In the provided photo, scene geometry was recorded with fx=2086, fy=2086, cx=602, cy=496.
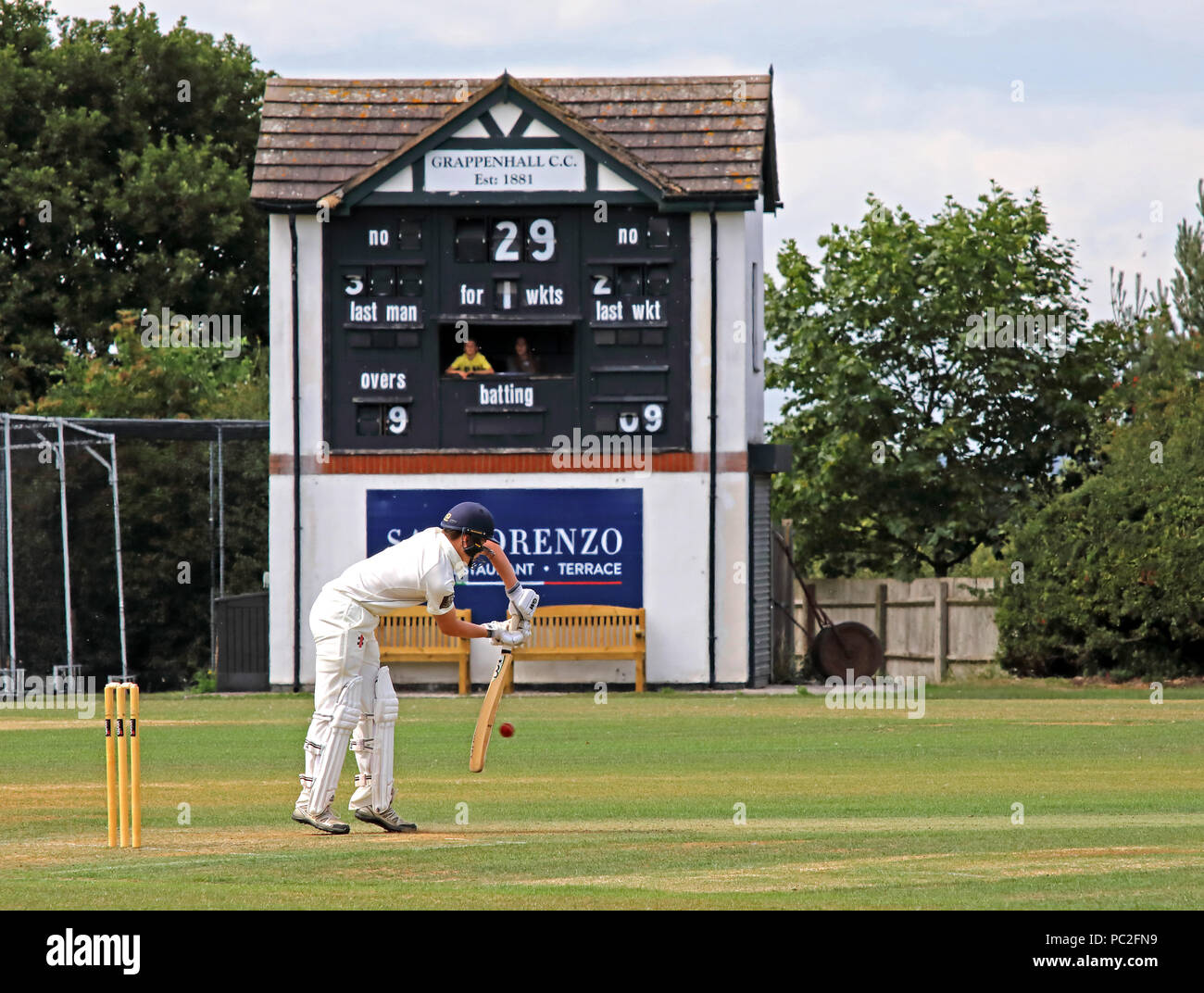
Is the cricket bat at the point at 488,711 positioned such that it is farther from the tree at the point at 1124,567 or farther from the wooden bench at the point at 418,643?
the tree at the point at 1124,567

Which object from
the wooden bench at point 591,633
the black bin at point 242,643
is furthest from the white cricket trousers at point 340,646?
the black bin at point 242,643

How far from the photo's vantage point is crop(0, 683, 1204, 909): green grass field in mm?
9945

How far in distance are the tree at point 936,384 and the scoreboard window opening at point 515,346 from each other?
Result: 11104mm

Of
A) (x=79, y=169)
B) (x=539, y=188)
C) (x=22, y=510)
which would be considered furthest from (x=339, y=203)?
(x=79, y=169)

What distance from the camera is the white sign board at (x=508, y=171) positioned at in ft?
105

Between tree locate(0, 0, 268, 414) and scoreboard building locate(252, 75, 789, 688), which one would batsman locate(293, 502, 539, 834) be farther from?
tree locate(0, 0, 268, 414)

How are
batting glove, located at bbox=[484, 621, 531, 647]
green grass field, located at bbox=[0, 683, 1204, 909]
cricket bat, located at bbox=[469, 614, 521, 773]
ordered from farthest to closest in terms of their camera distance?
cricket bat, located at bbox=[469, 614, 521, 773] < batting glove, located at bbox=[484, 621, 531, 647] < green grass field, located at bbox=[0, 683, 1204, 909]

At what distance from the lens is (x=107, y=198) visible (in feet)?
166

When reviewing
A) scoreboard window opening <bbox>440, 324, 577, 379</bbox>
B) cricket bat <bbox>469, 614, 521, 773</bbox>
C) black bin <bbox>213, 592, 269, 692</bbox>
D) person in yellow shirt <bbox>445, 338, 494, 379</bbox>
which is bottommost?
black bin <bbox>213, 592, 269, 692</bbox>

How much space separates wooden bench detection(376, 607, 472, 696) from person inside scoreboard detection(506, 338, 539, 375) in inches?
152

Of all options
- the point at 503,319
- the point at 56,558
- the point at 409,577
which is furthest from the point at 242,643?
the point at 409,577
